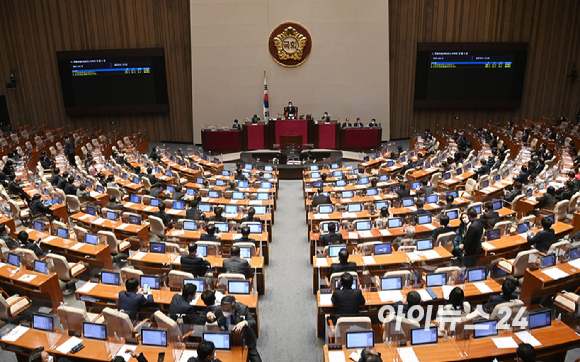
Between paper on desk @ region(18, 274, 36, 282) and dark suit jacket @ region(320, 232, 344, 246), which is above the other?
dark suit jacket @ region(320, 232, 344, 246)

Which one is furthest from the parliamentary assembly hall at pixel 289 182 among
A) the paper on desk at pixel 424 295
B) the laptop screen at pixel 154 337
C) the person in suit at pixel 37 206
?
the person in suit at pixel 37 206

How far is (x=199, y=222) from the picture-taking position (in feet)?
28.6

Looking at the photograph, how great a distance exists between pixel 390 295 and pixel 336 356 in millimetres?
1615

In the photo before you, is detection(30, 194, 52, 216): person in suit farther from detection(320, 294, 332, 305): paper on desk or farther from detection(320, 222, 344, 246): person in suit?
detection(320, 294, 332, 305): paper on desk

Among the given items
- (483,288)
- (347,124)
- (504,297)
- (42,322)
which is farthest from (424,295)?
(347,124)

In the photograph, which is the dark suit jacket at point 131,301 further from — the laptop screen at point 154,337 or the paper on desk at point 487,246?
the paper on desk at point 487,246

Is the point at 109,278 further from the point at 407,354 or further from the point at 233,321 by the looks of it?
the point at 407,354

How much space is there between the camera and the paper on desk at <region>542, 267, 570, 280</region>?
6.17 meters

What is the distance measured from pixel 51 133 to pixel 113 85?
388 cm

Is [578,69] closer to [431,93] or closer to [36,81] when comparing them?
[431,93]

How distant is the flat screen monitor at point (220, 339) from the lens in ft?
16.0

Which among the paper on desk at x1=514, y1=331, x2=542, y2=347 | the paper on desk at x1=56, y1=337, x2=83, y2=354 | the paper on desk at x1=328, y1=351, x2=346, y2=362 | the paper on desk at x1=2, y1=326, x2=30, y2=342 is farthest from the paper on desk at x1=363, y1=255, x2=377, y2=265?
the paper on desk at x1=2, y1=326, x2=30, y2=342

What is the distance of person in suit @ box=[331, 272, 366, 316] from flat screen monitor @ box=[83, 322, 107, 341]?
3053mm

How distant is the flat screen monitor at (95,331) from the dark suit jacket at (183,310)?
0.83 meters
